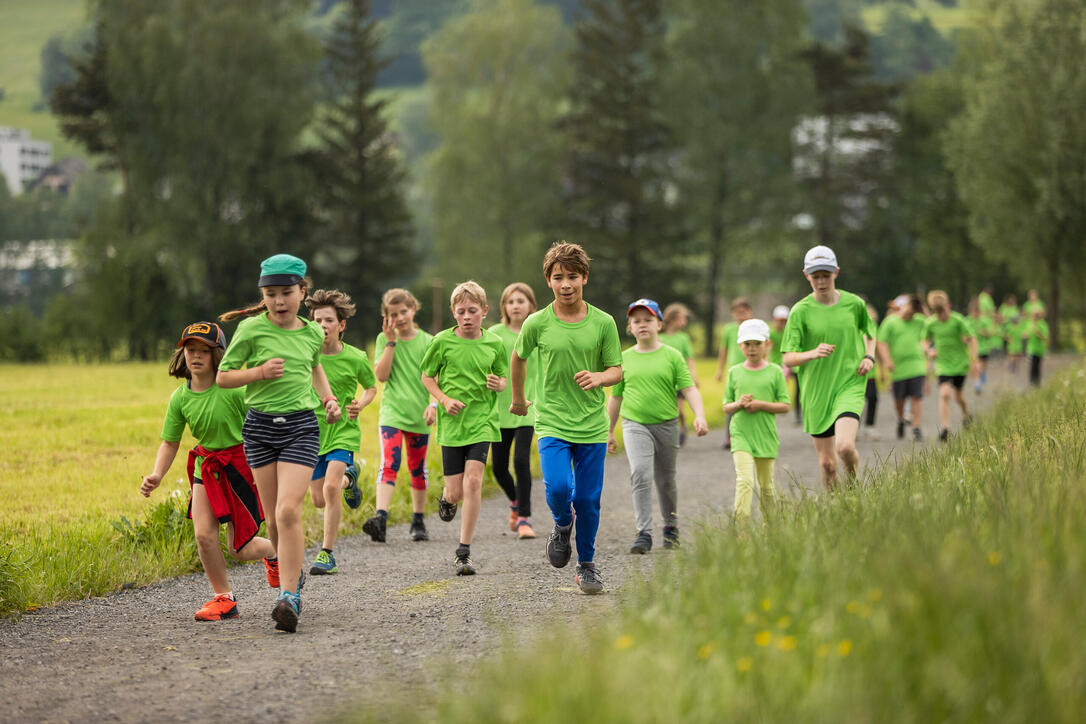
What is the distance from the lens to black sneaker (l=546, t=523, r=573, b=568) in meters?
7.59

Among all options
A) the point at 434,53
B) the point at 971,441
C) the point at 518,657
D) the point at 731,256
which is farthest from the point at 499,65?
the point at 518,657

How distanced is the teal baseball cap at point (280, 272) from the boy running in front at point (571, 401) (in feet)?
5.00

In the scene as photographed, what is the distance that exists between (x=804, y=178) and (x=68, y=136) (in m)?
33.8

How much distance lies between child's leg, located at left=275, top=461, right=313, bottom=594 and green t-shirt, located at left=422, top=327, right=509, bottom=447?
7.13 ft

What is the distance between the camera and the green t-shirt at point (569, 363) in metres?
7.52

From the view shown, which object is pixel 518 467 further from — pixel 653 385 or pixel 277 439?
pixel 277 439

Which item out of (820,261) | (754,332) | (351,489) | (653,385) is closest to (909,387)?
(820,261)

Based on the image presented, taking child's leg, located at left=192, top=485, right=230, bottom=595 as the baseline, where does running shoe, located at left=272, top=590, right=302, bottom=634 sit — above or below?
below

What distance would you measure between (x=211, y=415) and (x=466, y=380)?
88.5 inches

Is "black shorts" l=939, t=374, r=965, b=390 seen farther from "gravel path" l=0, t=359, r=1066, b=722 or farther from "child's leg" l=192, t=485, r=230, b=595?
"child's leg" l=192, t=485, r=230, b=595

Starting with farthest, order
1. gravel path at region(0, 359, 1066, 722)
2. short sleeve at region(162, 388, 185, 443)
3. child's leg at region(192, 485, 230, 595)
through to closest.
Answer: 1. short sleeve at region(162, 388, 185, 443)
2. child's leg at region(192, 485, 230, 595)
3. gravel path at region(0, 359, 1066, 722)

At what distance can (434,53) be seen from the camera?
58656 mm

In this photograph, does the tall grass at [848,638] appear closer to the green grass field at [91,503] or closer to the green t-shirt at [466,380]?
the green t-shirt at [466,380]

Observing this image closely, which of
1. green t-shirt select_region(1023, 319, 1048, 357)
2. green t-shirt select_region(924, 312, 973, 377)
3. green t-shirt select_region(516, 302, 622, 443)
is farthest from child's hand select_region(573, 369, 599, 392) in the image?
green t-shirt select_region(1023, 319, 1048, 357)
